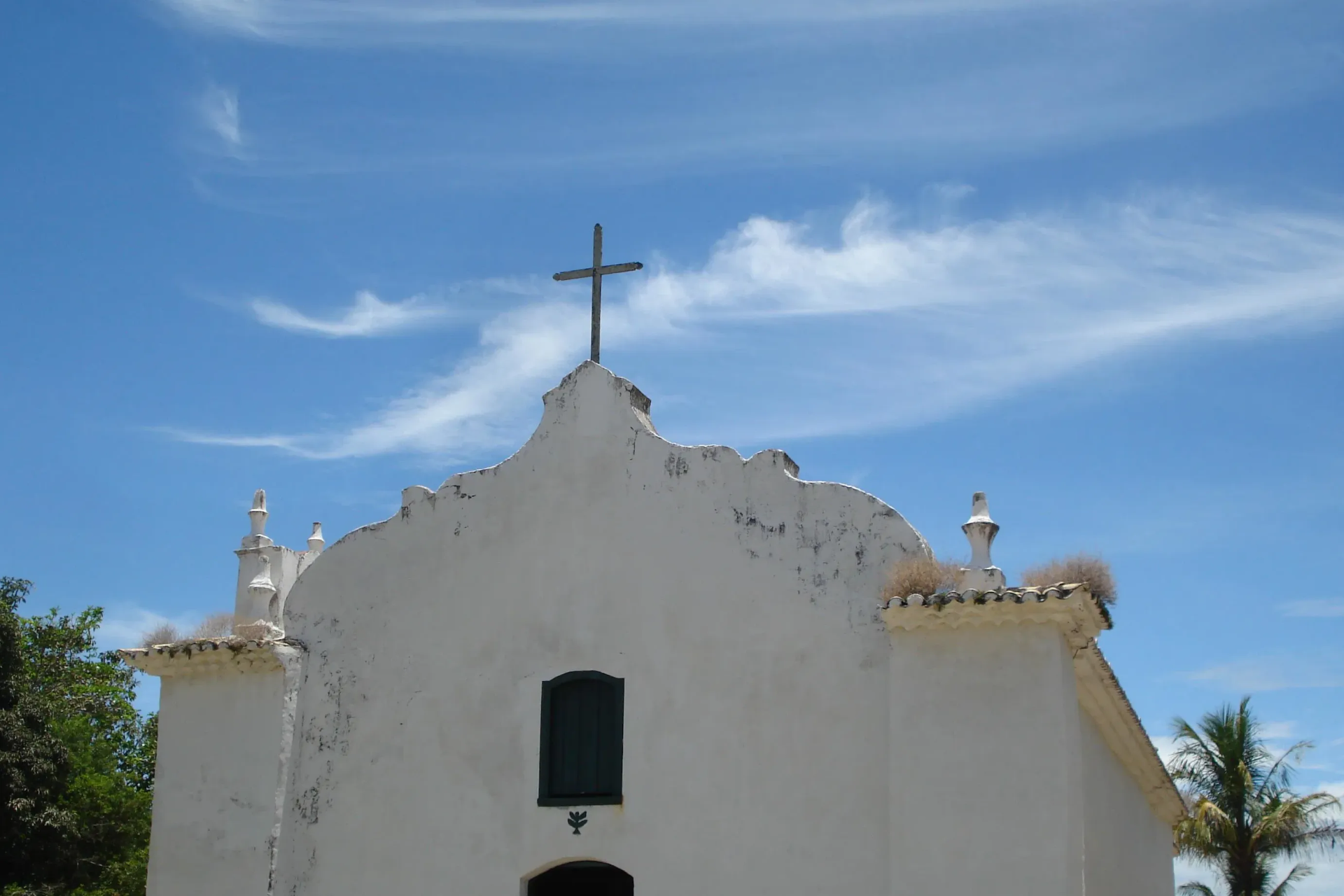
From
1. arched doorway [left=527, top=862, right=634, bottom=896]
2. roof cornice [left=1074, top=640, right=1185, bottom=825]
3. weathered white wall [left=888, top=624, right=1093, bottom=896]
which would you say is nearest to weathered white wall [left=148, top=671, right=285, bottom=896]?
arched doorway [left=527, top=862, right=634, bottom=896]

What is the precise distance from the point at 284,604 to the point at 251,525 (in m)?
1.23

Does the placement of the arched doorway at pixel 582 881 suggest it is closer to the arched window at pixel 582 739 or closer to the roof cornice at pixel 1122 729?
the arched window at pixel 582 739

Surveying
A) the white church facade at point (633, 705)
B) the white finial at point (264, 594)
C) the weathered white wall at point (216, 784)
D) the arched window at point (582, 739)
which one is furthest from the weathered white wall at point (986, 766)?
the white finial at point (264, 594)

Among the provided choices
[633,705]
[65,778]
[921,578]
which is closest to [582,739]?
[633,705]

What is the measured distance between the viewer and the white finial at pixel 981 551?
39.2ft

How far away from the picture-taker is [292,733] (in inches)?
554

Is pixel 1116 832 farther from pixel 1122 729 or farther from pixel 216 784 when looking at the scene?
pixel 216 784

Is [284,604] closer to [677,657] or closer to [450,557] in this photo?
[450,557]

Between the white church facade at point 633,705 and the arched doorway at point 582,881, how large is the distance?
0.03 metres

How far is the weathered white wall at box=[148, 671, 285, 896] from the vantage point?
13750 millimetres

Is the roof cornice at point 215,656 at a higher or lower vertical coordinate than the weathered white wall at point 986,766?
higher

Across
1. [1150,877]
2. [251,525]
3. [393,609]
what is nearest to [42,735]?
[251,525]

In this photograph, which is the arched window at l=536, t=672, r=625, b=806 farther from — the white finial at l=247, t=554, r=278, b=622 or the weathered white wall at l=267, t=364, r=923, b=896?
the white finial at l=247, t=554, r=278, b=622

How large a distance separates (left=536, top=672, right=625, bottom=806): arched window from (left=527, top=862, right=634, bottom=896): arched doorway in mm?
636
